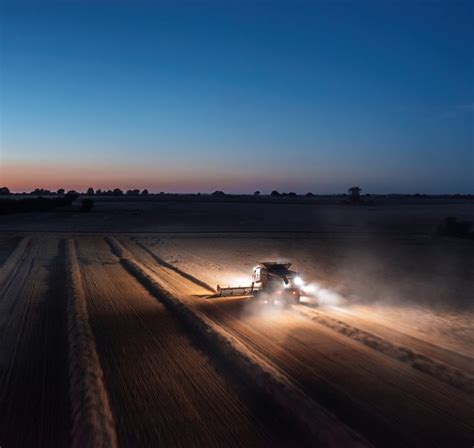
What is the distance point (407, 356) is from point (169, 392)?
24.7 ft

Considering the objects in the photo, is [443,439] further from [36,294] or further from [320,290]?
[36,294]

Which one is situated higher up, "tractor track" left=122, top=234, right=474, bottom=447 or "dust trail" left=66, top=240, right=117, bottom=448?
"dust trail" left=66, top=240, right=117, bottom=448

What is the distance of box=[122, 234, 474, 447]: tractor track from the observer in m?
9.94

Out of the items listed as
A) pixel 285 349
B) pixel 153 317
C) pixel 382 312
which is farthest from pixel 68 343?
pixel 382 312

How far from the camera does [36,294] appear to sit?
22.9 m

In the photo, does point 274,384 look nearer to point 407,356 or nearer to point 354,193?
point 407,356

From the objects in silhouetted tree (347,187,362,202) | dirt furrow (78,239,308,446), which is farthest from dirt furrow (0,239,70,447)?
silhouetted tree (347,187,362,202)

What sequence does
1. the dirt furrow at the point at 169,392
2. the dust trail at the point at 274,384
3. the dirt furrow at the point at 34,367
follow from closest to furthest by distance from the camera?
the dust trail at the point at 274,384
the dirt furrow at the point at 169,392
the dirt furrow at the point at 34,367

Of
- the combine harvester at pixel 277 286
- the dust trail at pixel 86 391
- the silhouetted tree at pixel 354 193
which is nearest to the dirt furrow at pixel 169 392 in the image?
the dust trail at pixel 86 391

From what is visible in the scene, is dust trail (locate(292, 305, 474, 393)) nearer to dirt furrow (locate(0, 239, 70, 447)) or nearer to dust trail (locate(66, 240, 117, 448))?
dust trail (locate(66, 240, 117, 448))

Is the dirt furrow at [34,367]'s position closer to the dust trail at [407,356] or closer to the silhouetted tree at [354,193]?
the dust trail at [407,356]

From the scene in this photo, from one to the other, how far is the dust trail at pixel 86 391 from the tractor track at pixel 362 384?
4874 millimetres

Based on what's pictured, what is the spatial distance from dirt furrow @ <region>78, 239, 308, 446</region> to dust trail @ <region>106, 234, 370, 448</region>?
439 millimetres

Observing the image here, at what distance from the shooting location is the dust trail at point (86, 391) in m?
9.20
